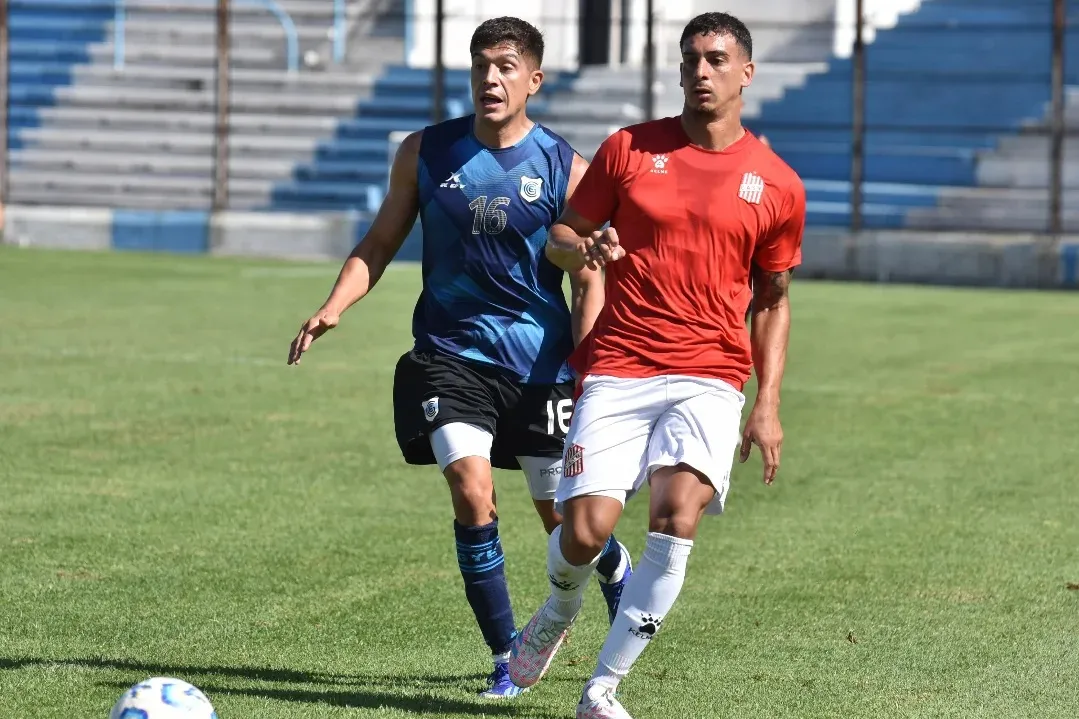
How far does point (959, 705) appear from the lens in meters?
5.49

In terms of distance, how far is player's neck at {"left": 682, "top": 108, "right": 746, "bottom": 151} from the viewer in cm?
539

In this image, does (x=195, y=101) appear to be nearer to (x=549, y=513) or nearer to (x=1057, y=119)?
(x=1057, y=119)

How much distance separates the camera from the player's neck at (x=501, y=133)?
19.1 ft

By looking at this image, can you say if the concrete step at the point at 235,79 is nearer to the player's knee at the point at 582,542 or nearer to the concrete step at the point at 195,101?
the concrete step at the point at 195,101

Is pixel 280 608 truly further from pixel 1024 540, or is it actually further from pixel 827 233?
pixel 827 233

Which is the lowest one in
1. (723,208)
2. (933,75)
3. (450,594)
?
(450,594)

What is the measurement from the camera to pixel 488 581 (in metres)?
5.61

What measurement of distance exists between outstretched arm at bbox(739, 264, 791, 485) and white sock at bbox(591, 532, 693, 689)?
41 centimetres

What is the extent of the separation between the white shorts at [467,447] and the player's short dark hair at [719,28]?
132cm

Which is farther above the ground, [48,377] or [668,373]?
[668,373]

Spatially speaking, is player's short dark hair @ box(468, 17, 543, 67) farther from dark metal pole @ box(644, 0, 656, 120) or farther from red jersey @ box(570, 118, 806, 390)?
dark metal pole @ box(644, 0, 656, 120)

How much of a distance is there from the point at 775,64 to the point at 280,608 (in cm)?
2539

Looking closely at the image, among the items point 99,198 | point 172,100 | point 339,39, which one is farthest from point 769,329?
point 339,39

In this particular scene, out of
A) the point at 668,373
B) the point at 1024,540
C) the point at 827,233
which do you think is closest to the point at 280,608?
the point at 668,373
